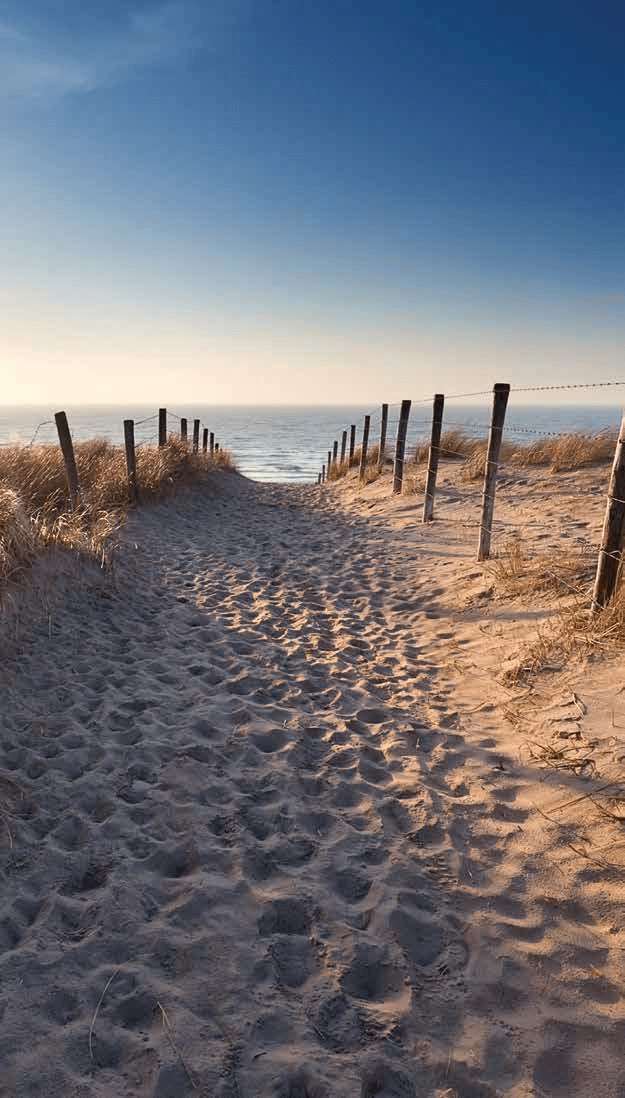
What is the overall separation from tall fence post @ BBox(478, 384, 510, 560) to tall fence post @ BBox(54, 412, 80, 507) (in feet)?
17.0

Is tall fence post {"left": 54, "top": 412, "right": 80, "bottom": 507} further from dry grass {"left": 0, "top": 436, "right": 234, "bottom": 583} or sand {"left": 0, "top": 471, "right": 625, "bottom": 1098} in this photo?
sand {"left": 0, "top": 471, "right": 625, "bottom": 1098}

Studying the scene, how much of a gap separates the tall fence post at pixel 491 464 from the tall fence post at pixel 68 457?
5192 millimetres

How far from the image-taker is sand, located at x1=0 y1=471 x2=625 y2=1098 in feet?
6.02

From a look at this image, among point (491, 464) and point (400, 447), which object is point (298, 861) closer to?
point (491, 464)

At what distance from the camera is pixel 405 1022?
194cm

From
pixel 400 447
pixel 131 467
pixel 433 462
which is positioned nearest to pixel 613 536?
pixel 433 462

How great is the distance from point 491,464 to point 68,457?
549cm

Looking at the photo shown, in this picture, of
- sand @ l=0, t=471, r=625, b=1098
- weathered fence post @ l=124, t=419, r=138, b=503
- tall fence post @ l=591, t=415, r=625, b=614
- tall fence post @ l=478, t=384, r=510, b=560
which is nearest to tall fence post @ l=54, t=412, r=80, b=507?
weathered fence post @ l=124, t=419, r=138, b=503

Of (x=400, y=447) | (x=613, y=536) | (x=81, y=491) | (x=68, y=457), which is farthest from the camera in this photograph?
(x=400, y=447)

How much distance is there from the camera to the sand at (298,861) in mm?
1836

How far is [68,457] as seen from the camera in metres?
7.88

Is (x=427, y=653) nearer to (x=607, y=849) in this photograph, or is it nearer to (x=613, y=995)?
(x=607, y=849)

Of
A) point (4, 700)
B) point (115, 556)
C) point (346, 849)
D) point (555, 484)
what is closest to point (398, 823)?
point (346, 849)

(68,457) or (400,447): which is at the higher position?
(400,447)
